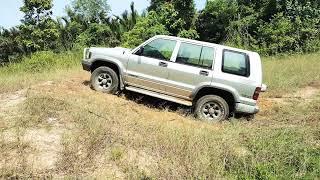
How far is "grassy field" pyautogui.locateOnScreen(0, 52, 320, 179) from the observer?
284 inches

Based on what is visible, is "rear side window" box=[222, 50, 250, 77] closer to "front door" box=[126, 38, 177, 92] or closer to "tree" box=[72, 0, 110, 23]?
"front door" box=[126, 38, 177, 92]

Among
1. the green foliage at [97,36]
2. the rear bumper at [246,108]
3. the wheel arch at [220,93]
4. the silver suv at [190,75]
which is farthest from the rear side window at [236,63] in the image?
the green foliage at [97,36]

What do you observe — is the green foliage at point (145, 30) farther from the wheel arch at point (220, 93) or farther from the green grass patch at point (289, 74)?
the wheel arch at point (220, 93)

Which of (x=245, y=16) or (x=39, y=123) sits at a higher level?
(x=245, y=16)

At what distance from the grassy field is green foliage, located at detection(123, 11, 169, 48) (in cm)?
1170

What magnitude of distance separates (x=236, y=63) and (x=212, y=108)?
3.53 ft

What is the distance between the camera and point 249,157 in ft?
25.0

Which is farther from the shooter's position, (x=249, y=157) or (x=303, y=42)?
(x=303, y=42)

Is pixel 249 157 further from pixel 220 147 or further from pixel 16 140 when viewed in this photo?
pixel 16 140

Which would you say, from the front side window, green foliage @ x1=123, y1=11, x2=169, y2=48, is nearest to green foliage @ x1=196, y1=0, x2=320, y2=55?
green foliage @ x1=123, y1=11, x2=169, y2=48

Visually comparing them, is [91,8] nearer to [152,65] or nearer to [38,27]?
[38,27]

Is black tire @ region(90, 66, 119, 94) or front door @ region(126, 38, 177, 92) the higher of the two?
front door @ region(126, 38, 177, 92)

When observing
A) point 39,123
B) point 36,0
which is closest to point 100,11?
point 36,0

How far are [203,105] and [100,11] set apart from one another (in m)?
19.5
